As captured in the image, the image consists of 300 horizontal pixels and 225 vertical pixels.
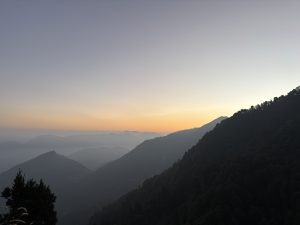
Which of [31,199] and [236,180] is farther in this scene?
[236,180]

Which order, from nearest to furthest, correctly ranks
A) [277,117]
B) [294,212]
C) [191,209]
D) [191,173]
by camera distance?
[294,212]
[191,209]
[191,173]
[277,117]

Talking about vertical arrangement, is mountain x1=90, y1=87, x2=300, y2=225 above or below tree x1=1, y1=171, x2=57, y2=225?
below

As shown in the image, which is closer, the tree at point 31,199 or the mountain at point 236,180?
the tree at point 31,199

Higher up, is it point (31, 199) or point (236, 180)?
point (31, 199)

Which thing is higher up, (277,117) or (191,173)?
(277,117)

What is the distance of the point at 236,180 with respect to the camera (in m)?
118

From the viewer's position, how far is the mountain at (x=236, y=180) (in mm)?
101750

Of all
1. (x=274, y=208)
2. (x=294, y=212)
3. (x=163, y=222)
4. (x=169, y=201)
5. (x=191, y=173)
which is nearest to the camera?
(x=294, y=212)

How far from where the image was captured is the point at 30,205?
36125mm

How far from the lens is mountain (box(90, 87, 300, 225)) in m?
102

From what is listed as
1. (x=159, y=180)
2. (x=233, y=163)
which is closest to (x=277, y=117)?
(x=233, y=163)

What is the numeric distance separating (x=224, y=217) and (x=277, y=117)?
8209cm

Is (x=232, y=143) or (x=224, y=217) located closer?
(x=224, y=217)

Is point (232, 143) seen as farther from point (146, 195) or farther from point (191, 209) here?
point (191, 209)
